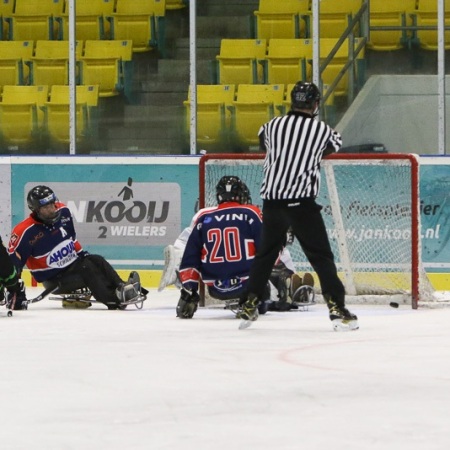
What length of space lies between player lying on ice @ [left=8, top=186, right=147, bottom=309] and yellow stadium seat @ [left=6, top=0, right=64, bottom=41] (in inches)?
106

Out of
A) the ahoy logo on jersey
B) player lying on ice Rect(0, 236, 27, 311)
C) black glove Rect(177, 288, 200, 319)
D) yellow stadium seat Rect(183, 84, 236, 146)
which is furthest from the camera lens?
yellow stadium seat Rect(183, 84, 236, 146)

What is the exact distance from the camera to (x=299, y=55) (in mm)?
10133

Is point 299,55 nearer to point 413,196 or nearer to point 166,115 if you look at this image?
point 166,115

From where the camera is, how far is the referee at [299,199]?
6.59 m

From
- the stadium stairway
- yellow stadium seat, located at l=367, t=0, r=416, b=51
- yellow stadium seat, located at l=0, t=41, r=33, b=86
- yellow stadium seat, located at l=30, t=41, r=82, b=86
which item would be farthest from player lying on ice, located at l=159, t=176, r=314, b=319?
yellow stadium seat, located at l=0, t=41, r=33, b=86

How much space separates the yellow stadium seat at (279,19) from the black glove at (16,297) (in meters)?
3.34

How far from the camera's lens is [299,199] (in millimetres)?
6613

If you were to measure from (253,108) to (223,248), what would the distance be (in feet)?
9.37

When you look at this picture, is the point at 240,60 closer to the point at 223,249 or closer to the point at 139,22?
the point at 139,22

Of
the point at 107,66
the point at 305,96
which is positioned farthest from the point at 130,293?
the point at 107,66

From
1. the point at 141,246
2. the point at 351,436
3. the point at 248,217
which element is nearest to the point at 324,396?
the point at 351,436

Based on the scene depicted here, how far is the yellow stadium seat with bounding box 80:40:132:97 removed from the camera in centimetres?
1020

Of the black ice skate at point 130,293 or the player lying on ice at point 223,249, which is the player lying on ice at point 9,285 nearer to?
the black ice skate at point 130,293

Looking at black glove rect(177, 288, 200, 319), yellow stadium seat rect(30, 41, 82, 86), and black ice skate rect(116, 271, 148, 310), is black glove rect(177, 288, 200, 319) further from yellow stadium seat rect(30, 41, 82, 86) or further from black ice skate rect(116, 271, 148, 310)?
yellow stadium seat rect(30, 41, 82, 86)
